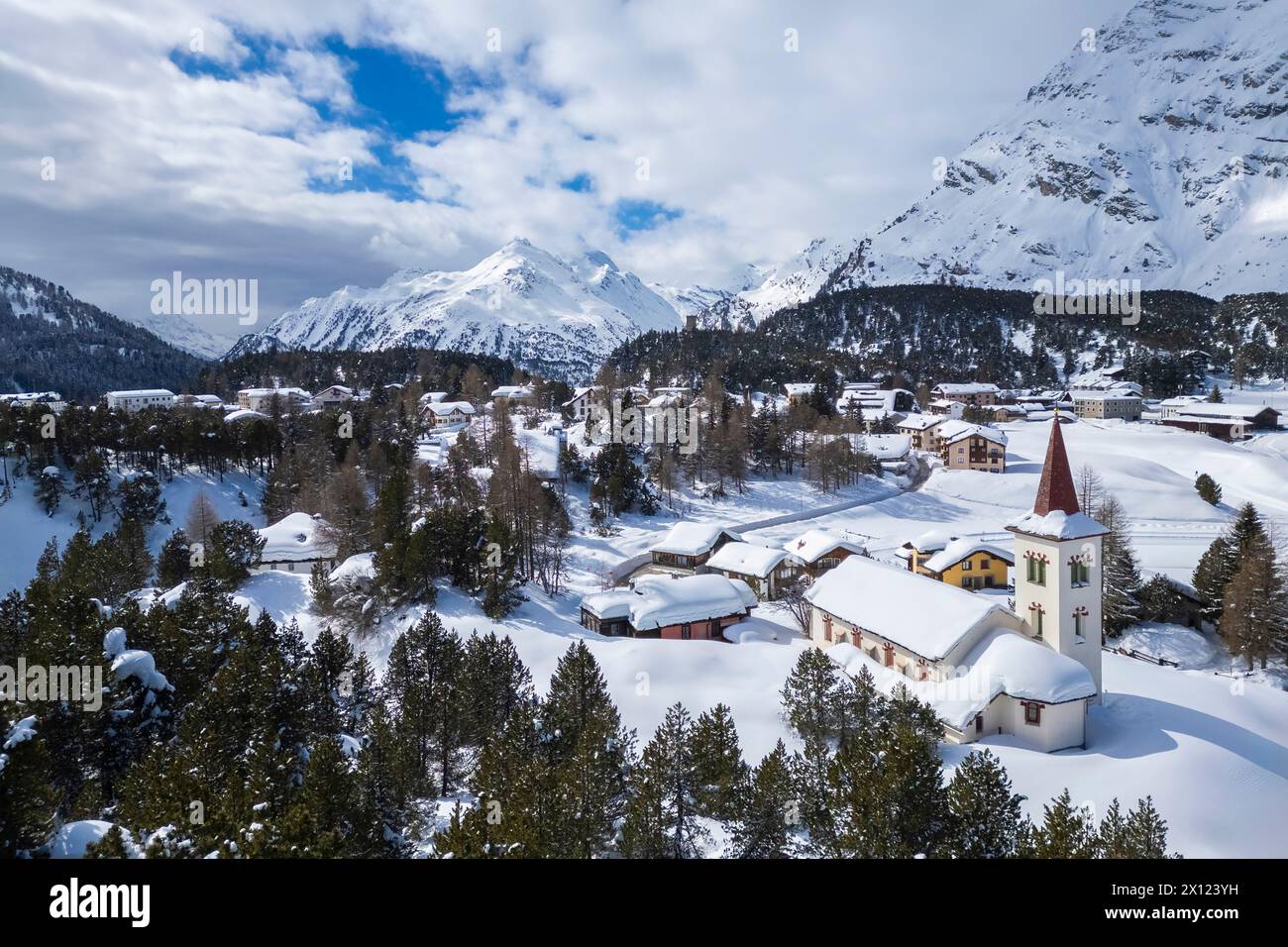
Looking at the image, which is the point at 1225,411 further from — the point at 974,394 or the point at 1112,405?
the point at 974,394

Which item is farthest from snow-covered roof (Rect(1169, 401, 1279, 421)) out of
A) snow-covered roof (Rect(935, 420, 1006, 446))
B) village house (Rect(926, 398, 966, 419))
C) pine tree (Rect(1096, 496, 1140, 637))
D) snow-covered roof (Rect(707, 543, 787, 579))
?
snow-covered roof (Rect(707, 543, 787, 579))

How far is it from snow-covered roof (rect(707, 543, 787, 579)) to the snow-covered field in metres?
3.92

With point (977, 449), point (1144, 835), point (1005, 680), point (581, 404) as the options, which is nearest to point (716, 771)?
point (1144, 835)

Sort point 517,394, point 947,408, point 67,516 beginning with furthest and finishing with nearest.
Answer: point 947,408 < point 517,394 < point 67,516

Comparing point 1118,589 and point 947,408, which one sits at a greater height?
point 947,408

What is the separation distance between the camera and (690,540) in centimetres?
5694

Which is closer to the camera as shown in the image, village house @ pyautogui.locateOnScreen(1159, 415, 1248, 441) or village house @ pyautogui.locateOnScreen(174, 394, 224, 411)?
village house @ pyautogui.locateOnScreen(174, 394, 224, 411)

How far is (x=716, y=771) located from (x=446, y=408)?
95506 mm

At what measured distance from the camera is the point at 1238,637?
130ft

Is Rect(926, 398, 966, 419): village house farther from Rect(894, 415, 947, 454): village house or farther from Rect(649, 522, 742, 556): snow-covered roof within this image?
Rect(649, 522, 742, 556): snow-covered roof

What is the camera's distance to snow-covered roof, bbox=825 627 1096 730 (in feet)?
85.1

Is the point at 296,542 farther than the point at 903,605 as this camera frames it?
Yes

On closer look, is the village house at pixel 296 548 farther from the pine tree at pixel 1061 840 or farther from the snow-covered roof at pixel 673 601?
the pine tree at pixel 1061 840

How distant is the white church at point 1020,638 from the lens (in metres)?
26.3
